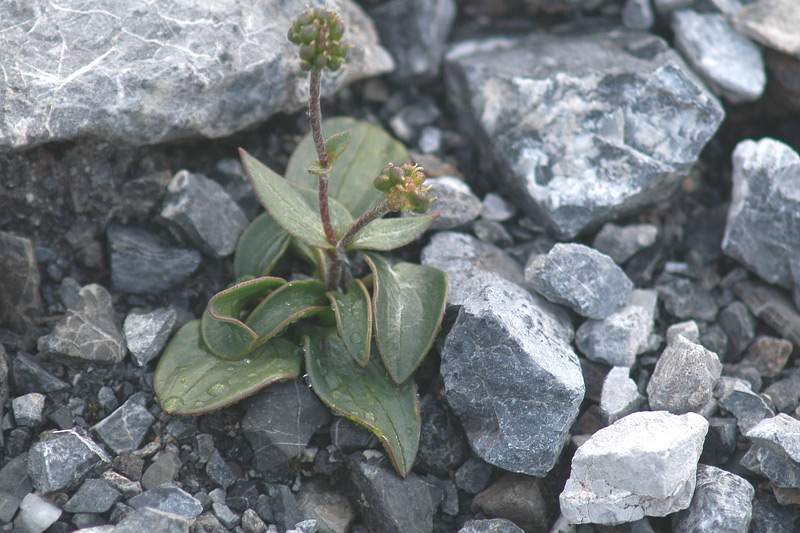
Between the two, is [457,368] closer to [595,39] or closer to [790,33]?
[595,39]

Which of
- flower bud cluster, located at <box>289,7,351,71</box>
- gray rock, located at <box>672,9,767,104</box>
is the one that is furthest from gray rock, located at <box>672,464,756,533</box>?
gray rock, located at <box>672,9,767,104</box>

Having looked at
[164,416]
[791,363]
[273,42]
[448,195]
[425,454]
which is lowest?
[791,363]

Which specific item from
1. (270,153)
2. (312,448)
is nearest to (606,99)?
(270,153)

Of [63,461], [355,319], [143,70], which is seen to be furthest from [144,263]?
[355,319]

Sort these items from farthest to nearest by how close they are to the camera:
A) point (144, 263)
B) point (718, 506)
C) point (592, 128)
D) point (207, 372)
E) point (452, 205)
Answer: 1. point (592, 128)
2. point (452, 205)
3. point (144, 263)
4. point (207, 372)
5. point (718, 506)

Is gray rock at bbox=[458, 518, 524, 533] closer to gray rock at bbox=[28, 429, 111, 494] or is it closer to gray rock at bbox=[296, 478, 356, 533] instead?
gray rock at bbox=[296, 478, 356, 533]

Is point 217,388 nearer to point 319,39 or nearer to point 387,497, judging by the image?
point 387,497
